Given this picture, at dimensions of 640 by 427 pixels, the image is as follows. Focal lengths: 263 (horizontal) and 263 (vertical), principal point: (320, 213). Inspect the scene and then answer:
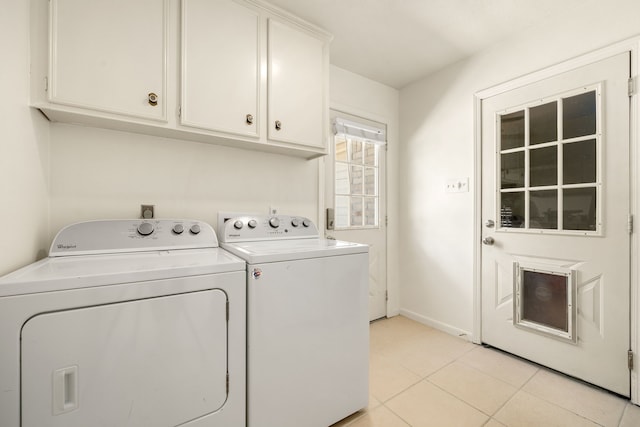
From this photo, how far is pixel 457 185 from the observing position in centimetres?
239

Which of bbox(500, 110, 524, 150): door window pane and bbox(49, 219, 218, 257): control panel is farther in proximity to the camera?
bbox(500, 110, 524, 150): door window pane

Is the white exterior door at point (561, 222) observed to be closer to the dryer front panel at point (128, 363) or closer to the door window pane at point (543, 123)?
the door window pane at point (543, 123)

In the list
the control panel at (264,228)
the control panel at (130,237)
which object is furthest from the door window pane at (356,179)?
the control panel at (130,237)

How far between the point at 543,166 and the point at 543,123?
0.31 meters

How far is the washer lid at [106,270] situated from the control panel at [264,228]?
39 centimetres

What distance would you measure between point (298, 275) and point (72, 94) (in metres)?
1.29

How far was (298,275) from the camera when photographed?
123 centimetres

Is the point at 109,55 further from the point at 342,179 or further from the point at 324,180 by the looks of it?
the point at 342,179

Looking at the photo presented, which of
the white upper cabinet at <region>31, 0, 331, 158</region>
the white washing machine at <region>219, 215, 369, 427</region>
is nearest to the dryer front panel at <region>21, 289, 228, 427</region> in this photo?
the white washing machine at <region>219, 215, 369, 427</region>

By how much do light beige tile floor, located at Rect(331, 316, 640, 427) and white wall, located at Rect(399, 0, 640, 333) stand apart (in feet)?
1.55

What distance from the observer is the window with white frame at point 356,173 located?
2488 mm

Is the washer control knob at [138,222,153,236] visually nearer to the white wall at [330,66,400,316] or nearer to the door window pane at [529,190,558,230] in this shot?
the white wall at [330,66,400,316]

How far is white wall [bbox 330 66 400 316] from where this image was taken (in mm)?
2558

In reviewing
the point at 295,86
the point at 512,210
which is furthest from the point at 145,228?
the point at 512,210
